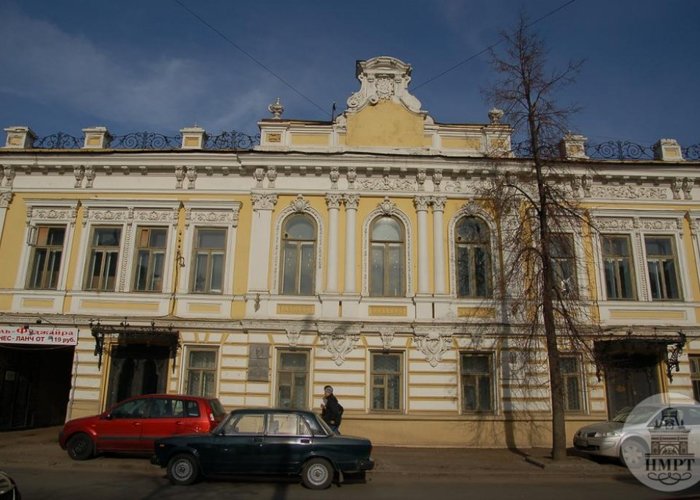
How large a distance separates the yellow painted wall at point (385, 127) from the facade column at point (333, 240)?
2.02 metres

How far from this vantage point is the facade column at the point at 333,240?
1688 centimetres

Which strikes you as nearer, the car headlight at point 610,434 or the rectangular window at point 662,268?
the car headlight at point 610,434

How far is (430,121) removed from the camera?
59.2 ft

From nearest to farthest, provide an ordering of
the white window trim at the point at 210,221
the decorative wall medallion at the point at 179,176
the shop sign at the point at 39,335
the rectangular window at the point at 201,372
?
the rectangular window at the point at 201,372, the shop sign at the point at 39,335, the white window trim at the point at 210,221, the decorative wall medallion at the point at 179,176

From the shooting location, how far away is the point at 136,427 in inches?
492

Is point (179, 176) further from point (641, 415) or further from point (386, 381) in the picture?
point (641, 415)

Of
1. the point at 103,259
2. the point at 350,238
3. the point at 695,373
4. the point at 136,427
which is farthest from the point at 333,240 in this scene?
the point at 695,373

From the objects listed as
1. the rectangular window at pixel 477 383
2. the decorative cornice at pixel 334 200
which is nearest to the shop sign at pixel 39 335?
the decorative cornice at pixel 334 200

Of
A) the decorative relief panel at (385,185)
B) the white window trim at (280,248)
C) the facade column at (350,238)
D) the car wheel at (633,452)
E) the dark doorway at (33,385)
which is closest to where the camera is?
the car wheel at (633,452)

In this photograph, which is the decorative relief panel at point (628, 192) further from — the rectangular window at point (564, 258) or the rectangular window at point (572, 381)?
the rectangular window at point (572, 381)

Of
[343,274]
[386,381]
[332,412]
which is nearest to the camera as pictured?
[332,412]

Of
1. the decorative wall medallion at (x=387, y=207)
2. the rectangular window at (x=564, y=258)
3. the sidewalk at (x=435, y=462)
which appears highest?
the decorative wall medallion at (x=387, y=207)

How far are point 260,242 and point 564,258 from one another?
9108 millimetres

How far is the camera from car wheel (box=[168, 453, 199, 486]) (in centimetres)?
1028
